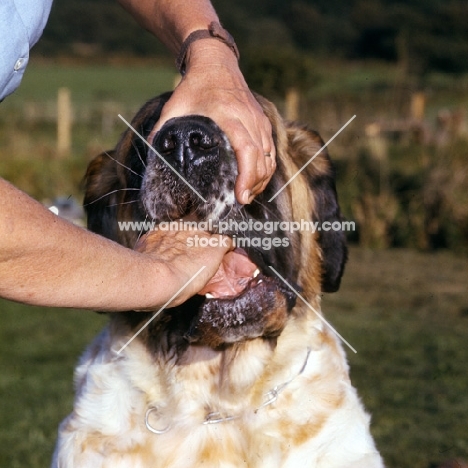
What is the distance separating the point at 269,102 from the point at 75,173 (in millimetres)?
10827

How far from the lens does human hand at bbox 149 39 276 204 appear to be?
2.24m

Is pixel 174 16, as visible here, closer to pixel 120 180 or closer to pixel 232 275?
pixel 120 180

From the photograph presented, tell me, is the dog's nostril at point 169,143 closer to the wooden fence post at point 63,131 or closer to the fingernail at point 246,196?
the fingernail at point 246,196

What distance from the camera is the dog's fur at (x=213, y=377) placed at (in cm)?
252

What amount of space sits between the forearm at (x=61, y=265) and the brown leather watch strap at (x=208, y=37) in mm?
757

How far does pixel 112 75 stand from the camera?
128ft

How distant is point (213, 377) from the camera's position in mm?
2725

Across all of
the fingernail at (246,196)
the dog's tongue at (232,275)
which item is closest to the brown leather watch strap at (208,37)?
the fingernail at (246,196)

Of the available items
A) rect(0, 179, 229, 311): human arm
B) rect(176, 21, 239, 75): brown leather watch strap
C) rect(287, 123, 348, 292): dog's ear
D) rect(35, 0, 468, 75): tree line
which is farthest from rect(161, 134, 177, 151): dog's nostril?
rect(35, 0, 468, 75): tree line

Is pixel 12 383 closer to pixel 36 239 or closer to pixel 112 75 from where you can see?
pixel 36 239

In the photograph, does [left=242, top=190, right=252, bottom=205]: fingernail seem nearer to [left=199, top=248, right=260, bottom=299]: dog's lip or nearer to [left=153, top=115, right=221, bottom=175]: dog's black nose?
[left=153, top=115, right=221, bottom=175]: dog's black nose

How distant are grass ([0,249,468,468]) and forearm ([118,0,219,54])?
243 cm

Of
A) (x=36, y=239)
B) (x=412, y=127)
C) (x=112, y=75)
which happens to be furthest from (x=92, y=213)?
(x=112, y=75)

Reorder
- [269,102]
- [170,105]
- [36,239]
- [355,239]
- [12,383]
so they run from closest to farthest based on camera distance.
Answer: [36,239], [170,105], [269,102], [12,383], [355,239]
